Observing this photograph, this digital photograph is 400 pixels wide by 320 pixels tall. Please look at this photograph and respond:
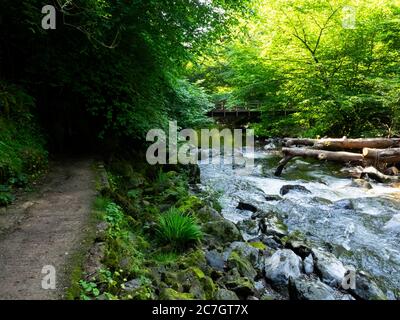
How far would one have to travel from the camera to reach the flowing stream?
5777 mm

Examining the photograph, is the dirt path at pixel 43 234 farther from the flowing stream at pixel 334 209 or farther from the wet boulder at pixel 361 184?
the wet boulder at pixel 361 184

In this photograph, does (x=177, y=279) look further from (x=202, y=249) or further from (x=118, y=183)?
(x=118, y=183)

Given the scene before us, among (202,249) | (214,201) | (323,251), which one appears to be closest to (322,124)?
(214,201)

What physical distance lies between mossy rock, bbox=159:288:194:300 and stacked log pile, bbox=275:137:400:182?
881cm

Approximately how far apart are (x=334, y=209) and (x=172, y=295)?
5.79 m

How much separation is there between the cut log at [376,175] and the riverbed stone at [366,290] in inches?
256

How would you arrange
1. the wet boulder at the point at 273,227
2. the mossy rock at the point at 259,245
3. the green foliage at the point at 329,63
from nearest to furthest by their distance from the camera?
the mossy rock at the point at 259,245 → the wet boulder at the point at 273,227 → the green foliage at the point at 329,63

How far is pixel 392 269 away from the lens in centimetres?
538

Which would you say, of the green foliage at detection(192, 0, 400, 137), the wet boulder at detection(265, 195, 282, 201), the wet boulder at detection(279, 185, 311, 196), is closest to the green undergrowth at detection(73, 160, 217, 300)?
the wet boulder at detection(265, 195, 282, 201)

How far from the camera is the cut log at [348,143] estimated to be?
11230 millimetres

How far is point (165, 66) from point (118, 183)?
3.26 meters

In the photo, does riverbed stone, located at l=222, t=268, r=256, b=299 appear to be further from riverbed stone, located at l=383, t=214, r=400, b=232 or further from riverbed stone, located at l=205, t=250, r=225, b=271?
riverbed stone, located at l=383, t=214, r=400, b=232

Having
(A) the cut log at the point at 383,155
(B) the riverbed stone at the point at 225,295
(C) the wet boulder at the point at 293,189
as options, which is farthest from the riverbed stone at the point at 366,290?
(A) the cut log at the point at 383,155
